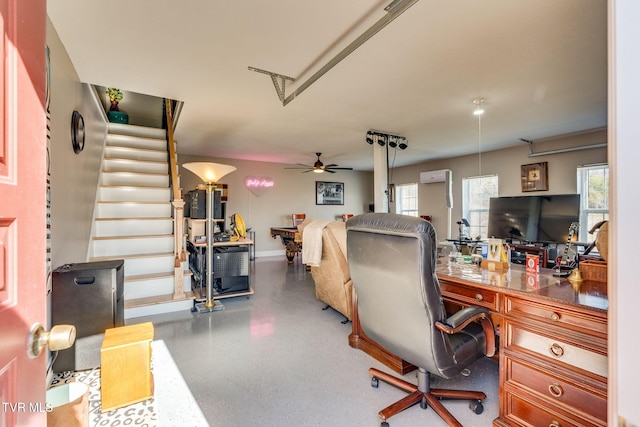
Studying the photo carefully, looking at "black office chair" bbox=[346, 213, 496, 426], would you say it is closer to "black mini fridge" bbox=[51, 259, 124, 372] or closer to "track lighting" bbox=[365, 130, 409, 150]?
"black mini fridge" bbox=[51, 259, 124, 372]

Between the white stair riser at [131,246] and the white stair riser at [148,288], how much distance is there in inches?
19.9

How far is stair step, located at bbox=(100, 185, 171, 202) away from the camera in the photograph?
13.0 feet

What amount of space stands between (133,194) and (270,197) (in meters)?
4.07

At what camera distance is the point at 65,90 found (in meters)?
2.40

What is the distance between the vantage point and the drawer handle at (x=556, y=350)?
1348 millimetres

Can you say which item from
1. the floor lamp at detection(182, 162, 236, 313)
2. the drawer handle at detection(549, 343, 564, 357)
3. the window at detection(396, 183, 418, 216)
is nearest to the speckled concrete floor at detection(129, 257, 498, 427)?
the floor lamp at detection(182, 162, 236, 313)

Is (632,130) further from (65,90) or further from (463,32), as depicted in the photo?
(65,90)

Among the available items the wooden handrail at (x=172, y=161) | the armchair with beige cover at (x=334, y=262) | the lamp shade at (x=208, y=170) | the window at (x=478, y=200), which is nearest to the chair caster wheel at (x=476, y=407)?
the armchair with beige cover at (x=334, y=262)

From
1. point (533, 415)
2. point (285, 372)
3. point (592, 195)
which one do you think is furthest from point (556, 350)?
point (592, 195)

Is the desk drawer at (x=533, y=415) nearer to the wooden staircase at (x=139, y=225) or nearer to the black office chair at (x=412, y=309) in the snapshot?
the black office chair at (x=412, y=309)

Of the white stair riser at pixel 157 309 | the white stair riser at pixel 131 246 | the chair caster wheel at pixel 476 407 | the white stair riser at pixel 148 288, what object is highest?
the white stair riser at pixel 131 246

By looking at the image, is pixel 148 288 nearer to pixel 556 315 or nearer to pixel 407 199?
pixel 556 315

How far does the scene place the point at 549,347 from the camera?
1.39m

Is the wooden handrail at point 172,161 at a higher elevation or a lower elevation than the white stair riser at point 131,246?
higher
